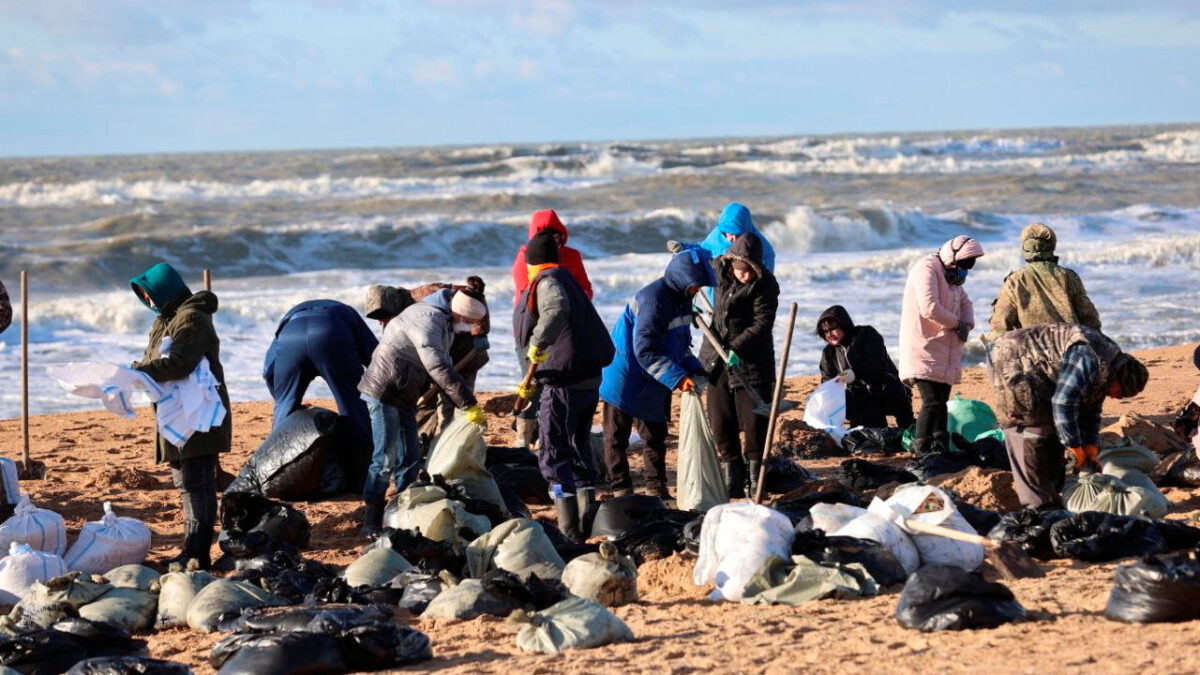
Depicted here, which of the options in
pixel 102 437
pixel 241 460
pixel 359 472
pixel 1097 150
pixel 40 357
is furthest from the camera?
pixel 1097 150

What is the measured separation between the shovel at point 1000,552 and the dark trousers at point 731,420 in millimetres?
2008

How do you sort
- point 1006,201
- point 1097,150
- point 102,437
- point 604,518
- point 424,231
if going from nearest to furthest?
point 604,518
point 102,437
point 424,231
point 1006,201
point 1097,150

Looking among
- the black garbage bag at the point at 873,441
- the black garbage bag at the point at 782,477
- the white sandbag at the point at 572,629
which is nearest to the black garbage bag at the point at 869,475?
the black garbage bag at the point at 782,477

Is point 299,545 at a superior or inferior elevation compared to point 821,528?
inferior

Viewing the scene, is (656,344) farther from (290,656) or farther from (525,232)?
(525,232)

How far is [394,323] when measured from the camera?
7.69 metres

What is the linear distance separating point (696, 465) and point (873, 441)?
2275mm

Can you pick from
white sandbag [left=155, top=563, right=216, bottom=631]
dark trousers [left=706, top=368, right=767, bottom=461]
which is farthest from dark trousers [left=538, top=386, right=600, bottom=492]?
white sandbag [left=155, top=563, right=216, bottom=631]

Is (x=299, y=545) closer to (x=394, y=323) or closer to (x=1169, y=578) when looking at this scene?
(x=394, y=323)

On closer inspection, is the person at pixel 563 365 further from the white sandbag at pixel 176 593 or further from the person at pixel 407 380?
the white sandbag at pixel 176 593

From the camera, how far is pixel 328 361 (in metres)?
8.80

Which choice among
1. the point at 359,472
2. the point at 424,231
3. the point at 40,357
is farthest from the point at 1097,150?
the point at 359,472

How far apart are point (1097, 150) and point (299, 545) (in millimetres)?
65116

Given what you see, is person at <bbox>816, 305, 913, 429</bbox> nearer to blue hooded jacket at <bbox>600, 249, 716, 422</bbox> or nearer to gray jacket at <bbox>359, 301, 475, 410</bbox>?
blue hooded jacket at <bbox>600, 249, 716, 422</bbox>
